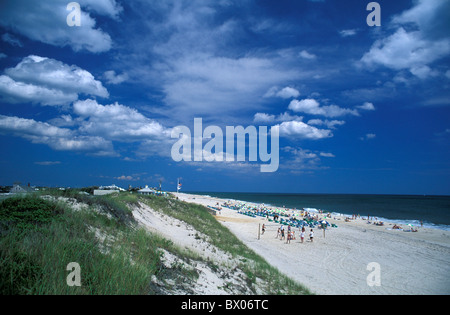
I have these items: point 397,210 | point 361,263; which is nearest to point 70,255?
point 361,263

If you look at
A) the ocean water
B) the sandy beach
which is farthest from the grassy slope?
the ocean water

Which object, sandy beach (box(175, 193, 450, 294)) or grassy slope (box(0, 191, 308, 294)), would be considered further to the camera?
sandy beach (box(175, 193, 450, 294))

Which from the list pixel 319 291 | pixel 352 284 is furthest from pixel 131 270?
pixel 352 284

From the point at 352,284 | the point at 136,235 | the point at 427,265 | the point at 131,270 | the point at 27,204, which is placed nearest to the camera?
the point at 131,270

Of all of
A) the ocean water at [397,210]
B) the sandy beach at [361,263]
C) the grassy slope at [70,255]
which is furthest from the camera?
the ocean water at [397,210]

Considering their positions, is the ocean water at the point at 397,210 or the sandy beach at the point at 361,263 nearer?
the sandy beach at the point at 361,263

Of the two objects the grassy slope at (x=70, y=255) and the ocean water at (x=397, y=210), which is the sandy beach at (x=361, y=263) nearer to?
the grassy slope at (x=70, y=255)

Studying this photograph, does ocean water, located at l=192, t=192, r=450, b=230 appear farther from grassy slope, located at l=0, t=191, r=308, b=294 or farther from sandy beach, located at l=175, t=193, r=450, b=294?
grassy slope, located at l=0, t=191, r=308, b=294

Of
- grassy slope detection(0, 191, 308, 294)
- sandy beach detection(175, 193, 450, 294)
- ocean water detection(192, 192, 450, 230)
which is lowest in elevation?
ocean water detection(192, 192, 450, 230)

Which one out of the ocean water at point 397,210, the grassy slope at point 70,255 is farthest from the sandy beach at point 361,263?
the ocean water at point 397,210
